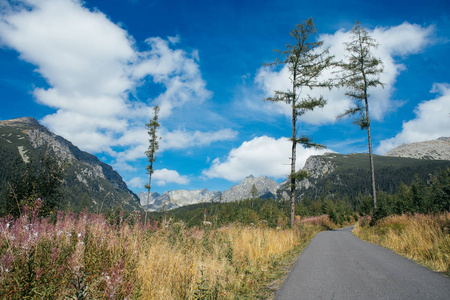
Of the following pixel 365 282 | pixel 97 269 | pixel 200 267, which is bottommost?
pixel 365 282

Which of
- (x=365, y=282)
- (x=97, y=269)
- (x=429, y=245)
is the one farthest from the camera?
(x=429, y=245)

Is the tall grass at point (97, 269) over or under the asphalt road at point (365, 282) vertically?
over

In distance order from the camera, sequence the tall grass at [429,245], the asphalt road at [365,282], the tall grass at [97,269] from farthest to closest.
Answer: the tall grass at [429,245] < the asphalt road at [365,282] < the tall grass at [97,269]

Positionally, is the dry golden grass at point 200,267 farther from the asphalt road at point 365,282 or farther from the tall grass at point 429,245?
the tall grass at point 429,245

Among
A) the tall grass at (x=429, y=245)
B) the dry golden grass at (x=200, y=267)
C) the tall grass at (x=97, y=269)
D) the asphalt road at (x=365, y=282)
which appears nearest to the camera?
the tall grass at (x=97, y=269)

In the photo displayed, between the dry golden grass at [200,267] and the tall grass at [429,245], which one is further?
the tall grass at [429,245]

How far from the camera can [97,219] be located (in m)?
4.53

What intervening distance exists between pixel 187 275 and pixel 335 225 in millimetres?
39039

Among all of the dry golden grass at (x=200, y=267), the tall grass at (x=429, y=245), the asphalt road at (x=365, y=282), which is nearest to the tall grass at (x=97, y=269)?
the dry golden grass at (x=200, y=267)

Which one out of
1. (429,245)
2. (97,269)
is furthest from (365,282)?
(97,269)

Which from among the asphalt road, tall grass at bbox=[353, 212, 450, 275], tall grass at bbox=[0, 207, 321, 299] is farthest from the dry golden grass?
tall grass at bbox=[353, 212, 450, 275]

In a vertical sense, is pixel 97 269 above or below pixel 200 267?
above

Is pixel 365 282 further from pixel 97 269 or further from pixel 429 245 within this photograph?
pixel 97 269

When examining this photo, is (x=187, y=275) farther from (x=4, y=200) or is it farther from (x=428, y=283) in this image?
(x=4, y=200)
